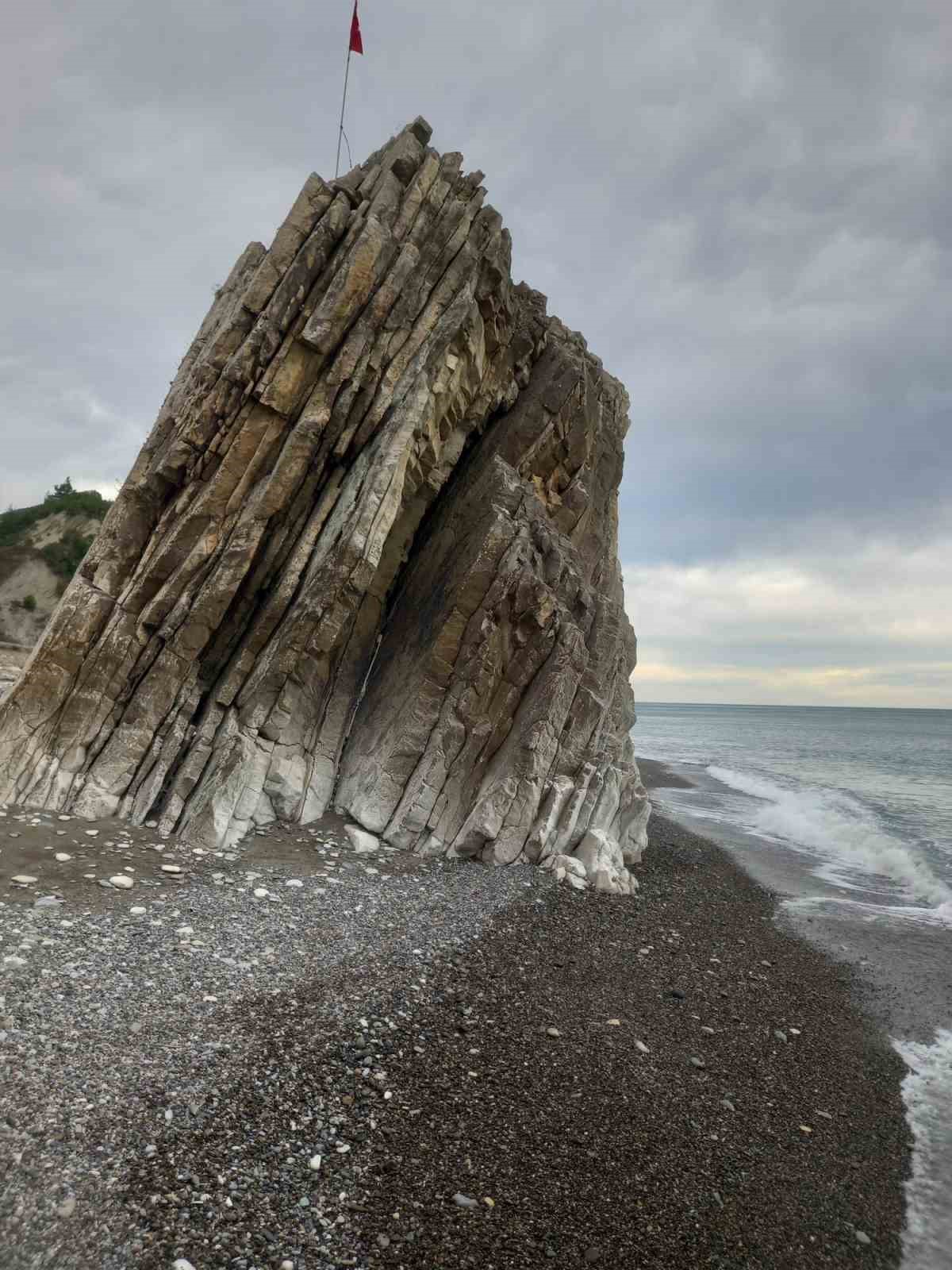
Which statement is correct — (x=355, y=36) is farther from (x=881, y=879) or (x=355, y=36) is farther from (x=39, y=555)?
(x=39, y=555)

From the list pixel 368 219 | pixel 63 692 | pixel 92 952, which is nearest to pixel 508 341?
pixel 368 219

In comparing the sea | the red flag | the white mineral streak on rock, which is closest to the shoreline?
the sea

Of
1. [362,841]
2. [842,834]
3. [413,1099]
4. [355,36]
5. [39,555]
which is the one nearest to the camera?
[413,1099]

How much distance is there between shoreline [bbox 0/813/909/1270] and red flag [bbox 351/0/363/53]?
27222mm

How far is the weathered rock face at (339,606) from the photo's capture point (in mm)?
17422

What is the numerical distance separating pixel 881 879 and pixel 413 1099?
77.9ft

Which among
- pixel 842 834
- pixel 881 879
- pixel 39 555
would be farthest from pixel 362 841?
pixel 39 555

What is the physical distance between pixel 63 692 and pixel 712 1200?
680 inches

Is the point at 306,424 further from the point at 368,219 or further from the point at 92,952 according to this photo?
the point at 92,952

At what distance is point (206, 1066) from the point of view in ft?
26.3

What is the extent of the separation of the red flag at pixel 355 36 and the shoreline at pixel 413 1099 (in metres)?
27.2

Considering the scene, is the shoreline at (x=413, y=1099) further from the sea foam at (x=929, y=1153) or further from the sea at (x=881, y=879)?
the sea at (x=881, y=879)

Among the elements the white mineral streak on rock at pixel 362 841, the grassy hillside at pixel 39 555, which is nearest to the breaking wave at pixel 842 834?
the white mineral streak on rock at pixel 362 841

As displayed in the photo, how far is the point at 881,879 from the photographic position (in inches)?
992
